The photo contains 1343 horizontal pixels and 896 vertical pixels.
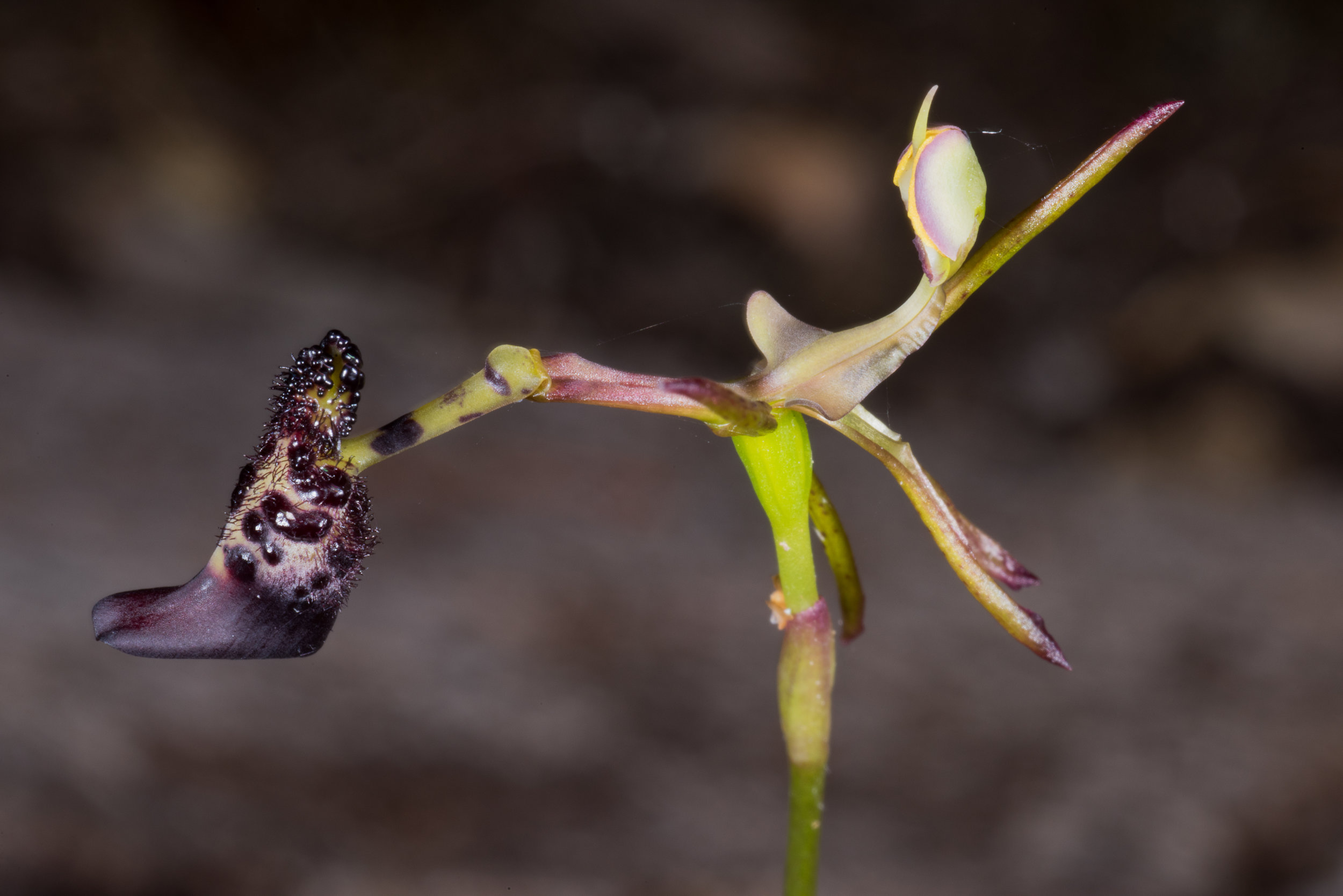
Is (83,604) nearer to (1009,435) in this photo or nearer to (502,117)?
(502,117)

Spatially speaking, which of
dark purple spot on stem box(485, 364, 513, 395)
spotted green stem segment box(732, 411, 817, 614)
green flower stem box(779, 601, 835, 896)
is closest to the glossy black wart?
dark purple spot on stem box(485, 364, 513, 395)

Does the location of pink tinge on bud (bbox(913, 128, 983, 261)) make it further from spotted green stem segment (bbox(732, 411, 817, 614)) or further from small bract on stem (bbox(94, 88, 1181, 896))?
spotted green stem segment (bbox(732, 411, 817, 614))

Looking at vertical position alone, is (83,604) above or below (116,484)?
below

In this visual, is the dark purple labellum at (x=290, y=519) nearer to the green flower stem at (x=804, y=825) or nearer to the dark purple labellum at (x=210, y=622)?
the dark purple labellum at (x=210, y=622)

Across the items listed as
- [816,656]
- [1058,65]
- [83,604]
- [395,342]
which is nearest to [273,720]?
[83,604]

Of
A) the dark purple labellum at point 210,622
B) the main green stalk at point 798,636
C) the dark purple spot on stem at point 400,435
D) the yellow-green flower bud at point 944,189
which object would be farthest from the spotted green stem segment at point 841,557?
the dark purple labellum at point 210,622

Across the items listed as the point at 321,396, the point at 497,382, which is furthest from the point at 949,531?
the point at 321,396
